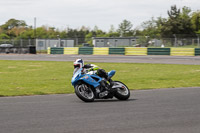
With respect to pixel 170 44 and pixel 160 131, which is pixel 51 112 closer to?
pixel 160 131

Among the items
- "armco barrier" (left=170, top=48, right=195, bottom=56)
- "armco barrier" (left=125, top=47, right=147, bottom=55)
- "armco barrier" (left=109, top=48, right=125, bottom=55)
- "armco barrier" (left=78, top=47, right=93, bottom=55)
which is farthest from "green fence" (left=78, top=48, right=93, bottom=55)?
"armco barrier" (left=170, top=48, right=195, bottom=56)

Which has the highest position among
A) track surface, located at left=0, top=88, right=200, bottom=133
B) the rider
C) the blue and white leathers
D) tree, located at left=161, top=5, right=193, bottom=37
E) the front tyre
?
tree, located at left=161, top=5, right=193, bottom=37

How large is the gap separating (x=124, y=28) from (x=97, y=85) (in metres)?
123

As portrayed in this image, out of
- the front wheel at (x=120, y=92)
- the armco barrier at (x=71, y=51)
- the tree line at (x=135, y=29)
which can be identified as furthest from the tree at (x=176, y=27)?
the front wheel at (x=120, y=92)

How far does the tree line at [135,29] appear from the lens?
84.2 meters

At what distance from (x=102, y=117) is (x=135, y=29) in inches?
4741

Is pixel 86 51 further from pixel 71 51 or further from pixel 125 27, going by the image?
pixel 125 27

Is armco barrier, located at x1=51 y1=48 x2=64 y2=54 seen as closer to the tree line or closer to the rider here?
the tree line

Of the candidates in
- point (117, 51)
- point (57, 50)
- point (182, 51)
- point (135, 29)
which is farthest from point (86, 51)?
point (135, 29)

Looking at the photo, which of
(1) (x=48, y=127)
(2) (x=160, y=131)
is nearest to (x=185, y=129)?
(2) (x=160, y=131)

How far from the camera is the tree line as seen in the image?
84250mm

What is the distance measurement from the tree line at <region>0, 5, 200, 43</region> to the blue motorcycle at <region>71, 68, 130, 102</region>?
50319 millimetres

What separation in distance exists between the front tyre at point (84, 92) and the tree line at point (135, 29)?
5050cm

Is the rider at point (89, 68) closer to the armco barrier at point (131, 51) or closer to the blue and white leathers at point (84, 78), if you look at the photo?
the blue and white leathers at point (84, 78)
